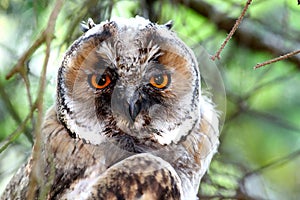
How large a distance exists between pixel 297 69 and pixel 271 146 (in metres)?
0.47

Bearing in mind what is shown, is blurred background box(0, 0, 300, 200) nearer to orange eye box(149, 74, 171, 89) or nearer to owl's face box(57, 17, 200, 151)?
owl's face box(57, 17, 200, 151)

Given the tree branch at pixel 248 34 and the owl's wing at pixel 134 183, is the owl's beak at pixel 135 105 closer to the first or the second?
the owl's wing at pixel 134 183

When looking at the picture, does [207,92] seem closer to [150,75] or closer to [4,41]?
[150,75]

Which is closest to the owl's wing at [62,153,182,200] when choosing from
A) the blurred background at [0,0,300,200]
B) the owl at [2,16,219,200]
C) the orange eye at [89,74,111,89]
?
the owl at [2,16,219,200]

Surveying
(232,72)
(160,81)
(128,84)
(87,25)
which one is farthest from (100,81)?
(232,72)

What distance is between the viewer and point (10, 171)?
3143mm

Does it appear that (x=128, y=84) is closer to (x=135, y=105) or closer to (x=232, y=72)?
(x=135, y=105)

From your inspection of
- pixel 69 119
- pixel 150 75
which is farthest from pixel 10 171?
pixel 150 75

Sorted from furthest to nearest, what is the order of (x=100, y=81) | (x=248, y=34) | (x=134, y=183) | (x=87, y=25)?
1. (x=248, y=34)
2. (x=87, y=25)
3. (x=100, y=81)
4. (x=134, y=183)

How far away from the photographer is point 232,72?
12.6ft

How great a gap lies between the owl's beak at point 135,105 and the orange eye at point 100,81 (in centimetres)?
11

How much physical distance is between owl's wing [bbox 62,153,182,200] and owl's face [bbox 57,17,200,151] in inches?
8.4

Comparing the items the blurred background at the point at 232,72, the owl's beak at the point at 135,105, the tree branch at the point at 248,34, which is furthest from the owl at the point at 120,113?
the tree branch at the point at 248,34

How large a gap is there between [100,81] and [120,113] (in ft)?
0.47
